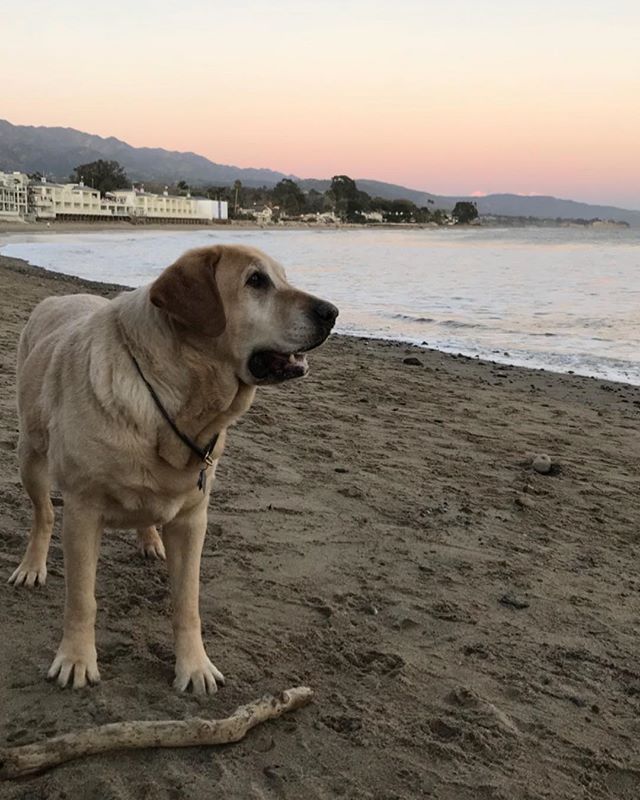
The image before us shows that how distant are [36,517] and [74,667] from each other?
1170 millimetres

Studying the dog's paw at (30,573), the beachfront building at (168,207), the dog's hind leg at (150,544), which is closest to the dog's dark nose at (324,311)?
the dog's hind leg at (150,544)

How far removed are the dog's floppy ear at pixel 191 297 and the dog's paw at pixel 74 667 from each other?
1419mm

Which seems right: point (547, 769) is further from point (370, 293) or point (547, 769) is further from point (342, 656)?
point (370, 293)

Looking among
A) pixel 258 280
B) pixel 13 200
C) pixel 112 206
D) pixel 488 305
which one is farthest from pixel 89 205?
pixel 258 280

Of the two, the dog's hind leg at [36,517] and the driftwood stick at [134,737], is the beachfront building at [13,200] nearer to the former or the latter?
the dog's hind leg at [36,517]

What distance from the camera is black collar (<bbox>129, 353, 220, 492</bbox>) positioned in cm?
312

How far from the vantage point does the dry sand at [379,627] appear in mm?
2725

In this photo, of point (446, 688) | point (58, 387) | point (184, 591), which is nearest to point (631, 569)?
point (446, 688)

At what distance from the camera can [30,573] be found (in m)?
4.02

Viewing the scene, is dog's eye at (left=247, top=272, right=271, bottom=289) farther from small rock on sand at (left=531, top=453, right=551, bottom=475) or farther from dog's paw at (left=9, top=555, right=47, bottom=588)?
small rock on sand at (left=531, top=453, right=551, bottom=475)

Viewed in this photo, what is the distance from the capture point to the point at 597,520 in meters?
5.34

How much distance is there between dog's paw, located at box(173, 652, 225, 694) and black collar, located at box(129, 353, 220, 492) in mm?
730

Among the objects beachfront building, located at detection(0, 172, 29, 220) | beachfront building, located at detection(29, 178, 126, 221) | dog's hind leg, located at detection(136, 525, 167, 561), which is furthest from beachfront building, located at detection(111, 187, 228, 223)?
dog's hind leg, located at detection(136, 525, 167, 561)

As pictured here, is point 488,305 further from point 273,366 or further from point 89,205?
point 89,205
